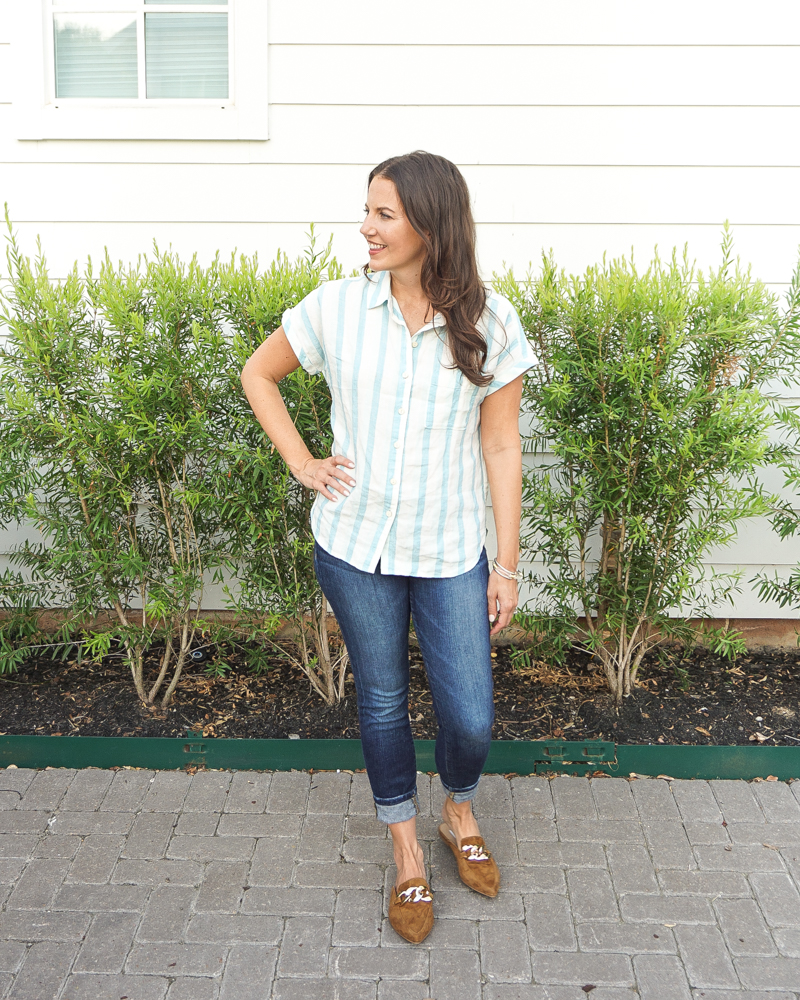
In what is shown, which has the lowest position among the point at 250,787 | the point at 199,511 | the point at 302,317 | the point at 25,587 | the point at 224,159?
the point at 250,787

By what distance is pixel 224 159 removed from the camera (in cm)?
354

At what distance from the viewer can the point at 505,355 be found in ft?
6.95

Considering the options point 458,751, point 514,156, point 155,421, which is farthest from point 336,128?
point 458,751

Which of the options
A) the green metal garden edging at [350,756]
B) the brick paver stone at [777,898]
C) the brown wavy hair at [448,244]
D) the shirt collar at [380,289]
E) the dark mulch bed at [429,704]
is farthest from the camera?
the dark mulch bed at [429,704]

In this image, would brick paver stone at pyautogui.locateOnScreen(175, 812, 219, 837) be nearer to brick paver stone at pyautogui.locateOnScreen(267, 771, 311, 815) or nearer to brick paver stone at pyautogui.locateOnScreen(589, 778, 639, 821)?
brick paver stone at pyautogui.locateOnScreen(267, 771, 311, 815)

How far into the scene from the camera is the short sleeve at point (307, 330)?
2219mm

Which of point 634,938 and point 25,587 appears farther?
point 25,587

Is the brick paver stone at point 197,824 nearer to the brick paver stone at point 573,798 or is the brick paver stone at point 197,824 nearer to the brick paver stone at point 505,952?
the brick paver stone at point 505,952

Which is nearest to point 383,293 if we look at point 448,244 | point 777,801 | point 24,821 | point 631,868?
point 448,244

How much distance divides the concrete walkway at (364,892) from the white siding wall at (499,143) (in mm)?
2108

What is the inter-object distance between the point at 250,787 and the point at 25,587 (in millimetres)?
1336

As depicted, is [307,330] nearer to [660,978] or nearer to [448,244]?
[448,244]

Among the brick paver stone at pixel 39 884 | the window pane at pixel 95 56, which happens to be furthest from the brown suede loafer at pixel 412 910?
the window pane at pixel 95 56

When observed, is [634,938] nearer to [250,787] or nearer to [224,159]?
[250,787]
